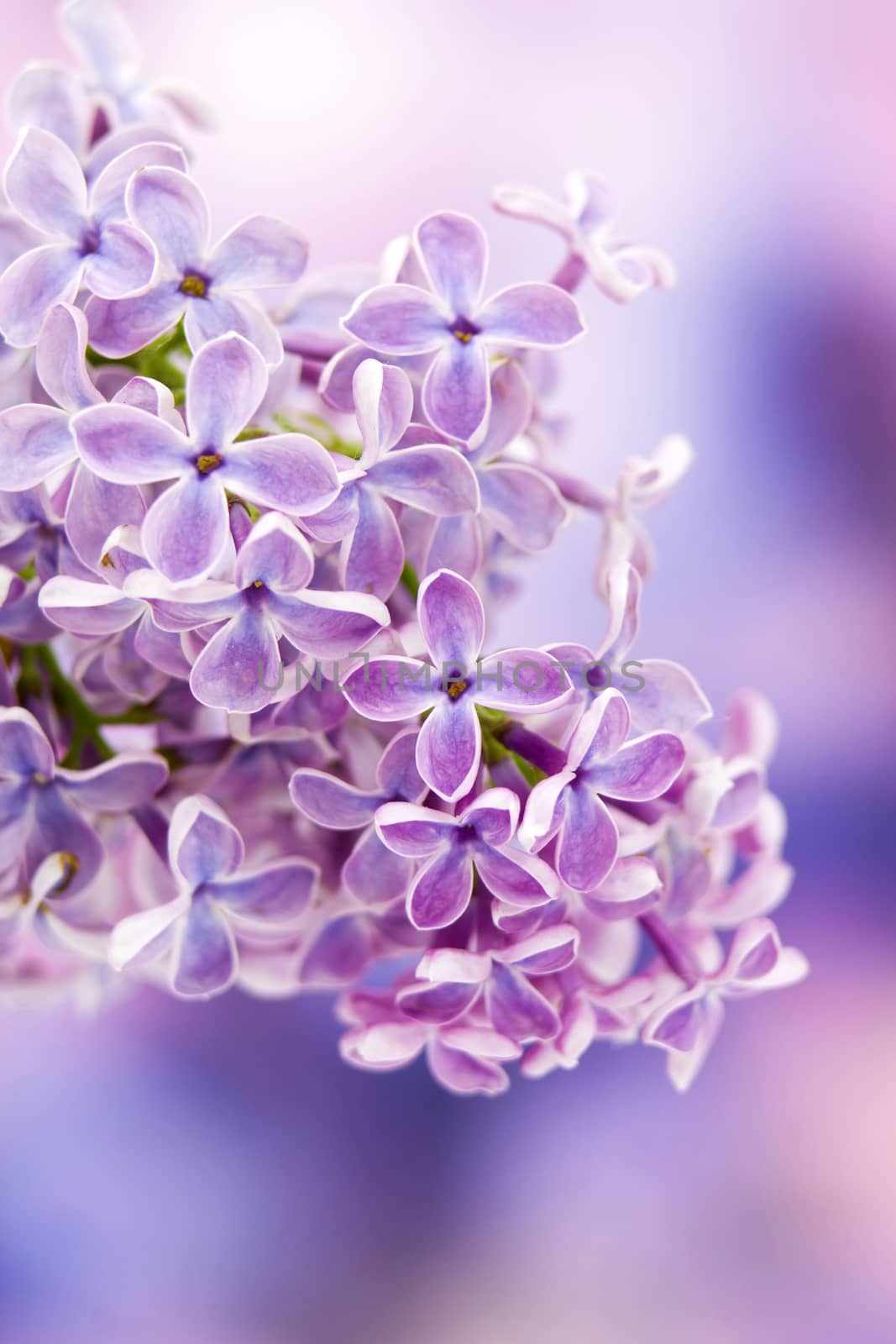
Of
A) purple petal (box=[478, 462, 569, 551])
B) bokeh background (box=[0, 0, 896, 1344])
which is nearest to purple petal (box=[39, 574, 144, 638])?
purple petal (box=[478, 462, 569, 551])

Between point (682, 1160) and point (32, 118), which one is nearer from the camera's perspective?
point (32, 118)

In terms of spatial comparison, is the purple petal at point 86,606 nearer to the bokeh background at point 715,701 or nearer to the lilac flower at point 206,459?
the lilac flower at point 206,459

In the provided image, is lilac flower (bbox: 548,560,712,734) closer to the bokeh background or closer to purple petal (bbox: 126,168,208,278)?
purple petal (bbox: 126,168,208,278)

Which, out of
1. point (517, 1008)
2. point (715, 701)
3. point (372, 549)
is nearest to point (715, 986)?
point (517, 1008)

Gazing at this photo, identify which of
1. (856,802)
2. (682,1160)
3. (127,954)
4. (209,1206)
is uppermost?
(127,954)

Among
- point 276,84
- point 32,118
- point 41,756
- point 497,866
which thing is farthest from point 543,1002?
point 276,84

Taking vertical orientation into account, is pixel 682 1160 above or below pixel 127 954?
below

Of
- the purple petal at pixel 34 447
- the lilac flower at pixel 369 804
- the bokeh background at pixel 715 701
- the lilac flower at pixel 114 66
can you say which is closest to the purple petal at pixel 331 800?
the lilac flower at pixel 369 804

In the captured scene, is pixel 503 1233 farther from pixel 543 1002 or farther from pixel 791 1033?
pixel 543 1002
